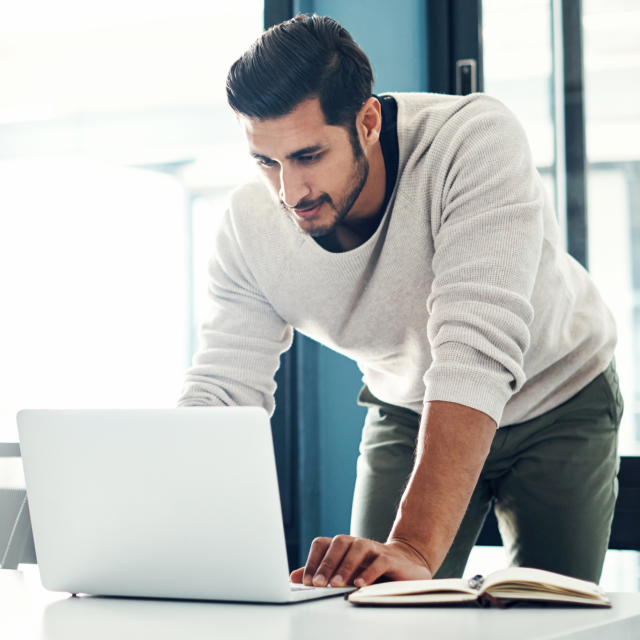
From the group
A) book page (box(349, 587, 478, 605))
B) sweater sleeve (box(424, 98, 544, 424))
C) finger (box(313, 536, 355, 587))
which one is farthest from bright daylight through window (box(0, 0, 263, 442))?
book page (box(349, 587, 478, 605))

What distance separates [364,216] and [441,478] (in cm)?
57

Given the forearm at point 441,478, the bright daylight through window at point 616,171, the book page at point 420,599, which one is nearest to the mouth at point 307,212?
the forearm at point 441,478

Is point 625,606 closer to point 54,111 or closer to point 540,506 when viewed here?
point 540,506

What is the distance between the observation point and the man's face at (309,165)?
119cm

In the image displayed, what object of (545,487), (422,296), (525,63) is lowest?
(545,487)

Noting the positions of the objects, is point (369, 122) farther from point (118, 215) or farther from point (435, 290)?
point (118, 215)

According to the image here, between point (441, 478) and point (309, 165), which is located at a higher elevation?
point (309, 165)

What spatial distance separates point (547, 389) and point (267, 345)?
559mm

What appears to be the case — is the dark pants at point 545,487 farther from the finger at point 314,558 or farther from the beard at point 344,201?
the finger at point 314,558

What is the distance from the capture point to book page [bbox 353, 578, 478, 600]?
0.68m

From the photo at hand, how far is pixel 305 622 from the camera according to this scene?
62cm

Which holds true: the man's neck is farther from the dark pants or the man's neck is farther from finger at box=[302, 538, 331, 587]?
finger at box=[302, 538, 331, 587]

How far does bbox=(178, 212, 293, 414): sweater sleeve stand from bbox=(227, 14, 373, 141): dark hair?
326 millimetres

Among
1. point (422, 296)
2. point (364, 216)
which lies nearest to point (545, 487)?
point (422, 296)
